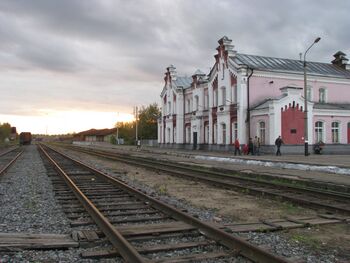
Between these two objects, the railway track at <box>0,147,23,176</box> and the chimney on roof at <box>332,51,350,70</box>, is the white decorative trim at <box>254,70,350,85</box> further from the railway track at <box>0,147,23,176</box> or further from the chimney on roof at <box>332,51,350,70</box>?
the railway track at <box>0,147,23,176</box>

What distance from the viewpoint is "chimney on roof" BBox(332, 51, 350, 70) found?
48.4 metres

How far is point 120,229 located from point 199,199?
4682 millimetres

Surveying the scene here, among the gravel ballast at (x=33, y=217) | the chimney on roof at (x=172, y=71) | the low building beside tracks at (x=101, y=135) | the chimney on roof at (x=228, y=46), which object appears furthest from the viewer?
the low building beside tracks at (x=101, y=135)

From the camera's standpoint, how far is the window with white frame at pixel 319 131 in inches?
1479

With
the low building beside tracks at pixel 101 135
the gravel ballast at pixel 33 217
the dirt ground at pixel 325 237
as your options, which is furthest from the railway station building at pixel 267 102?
the low building beside tracks at pixel 101 135

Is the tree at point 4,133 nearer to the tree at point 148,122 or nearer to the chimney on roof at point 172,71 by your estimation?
the tree at point 148,122

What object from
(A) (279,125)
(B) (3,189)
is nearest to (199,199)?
(B) (3,189)

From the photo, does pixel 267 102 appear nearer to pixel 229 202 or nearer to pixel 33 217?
pixel 229 202

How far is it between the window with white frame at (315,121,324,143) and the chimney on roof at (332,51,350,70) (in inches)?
562

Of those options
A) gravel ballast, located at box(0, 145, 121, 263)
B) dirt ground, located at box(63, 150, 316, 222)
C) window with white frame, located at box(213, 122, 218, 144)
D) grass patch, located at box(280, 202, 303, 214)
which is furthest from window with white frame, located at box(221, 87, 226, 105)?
grass patch, located at box(280, 202, 303, 214)

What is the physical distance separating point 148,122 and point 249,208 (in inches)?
3144

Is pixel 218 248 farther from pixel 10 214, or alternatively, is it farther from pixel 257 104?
pixel 257 104

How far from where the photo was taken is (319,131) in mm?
37719

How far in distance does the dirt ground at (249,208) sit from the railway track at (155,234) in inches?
49.1
